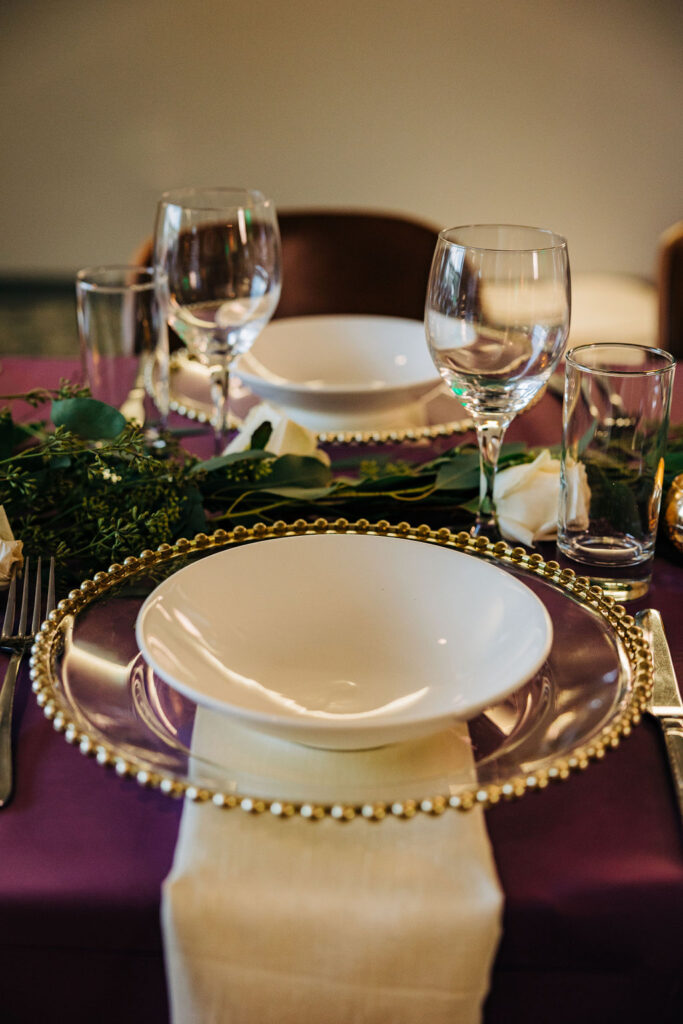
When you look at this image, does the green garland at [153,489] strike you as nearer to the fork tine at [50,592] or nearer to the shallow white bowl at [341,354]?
the fork tine at [50,592]

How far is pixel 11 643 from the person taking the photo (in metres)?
0.57

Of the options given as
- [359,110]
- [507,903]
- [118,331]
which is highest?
[359,110]

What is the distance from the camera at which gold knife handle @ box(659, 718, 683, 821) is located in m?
0.45

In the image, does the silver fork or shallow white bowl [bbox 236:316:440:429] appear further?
shallow white bowl [bbox 236:316:440:429]

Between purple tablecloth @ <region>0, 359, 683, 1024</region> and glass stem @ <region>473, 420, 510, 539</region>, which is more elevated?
glass stem @ <region>473, 420, 510, 539</region>

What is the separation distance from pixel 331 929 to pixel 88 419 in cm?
47

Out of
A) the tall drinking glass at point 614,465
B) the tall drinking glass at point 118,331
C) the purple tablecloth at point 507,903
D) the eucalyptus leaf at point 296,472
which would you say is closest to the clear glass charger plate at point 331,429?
the tall drinking glass at point 118,331

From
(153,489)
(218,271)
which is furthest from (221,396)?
(153,489)

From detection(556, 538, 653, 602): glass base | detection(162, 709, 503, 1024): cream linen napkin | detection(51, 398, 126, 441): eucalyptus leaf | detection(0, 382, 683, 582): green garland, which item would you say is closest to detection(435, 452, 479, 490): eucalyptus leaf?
detection(0, 382, 683, 582): green garland

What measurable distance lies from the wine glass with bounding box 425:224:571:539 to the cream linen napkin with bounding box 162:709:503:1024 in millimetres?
323

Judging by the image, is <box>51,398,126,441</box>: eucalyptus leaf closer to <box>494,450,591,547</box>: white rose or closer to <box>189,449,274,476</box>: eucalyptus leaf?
<box>189,449,274,476</box>: eucalyptus leaf

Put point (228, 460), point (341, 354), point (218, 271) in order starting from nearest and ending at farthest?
point (228, 460), point (218, 271), point (341, 354)

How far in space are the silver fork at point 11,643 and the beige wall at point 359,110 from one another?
260cm

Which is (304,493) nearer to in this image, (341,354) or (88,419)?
(88,419)
